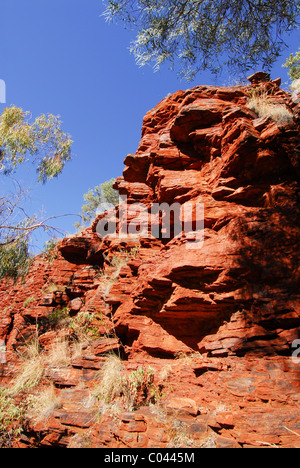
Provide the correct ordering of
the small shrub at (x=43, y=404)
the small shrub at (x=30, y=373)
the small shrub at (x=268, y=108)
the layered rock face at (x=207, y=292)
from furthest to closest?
the small shrub at (x=268, y=108), the small shrub at (x=30, y=373), the small shrub at (x=43, y=404), the layered rock face at (x=207, y=292)

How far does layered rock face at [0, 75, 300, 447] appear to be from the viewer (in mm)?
3105

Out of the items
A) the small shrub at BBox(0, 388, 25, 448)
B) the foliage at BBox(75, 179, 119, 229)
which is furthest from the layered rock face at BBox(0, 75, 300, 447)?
the foliage at BBox(75, 179, 119, 229)

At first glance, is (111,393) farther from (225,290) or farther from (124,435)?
(225,290)

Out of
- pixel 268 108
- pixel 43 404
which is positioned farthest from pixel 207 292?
pixel 268 108

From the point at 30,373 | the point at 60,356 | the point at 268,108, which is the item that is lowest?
the point at 30,373

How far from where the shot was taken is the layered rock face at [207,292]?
122 inches

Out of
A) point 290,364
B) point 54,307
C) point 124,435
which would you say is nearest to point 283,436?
point 290,364

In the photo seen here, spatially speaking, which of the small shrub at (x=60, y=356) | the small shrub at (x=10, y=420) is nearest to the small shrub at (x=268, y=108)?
the small shrub at (x=60, y=356)

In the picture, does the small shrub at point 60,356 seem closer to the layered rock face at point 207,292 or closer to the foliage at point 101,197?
the layered rock face at point 207,292

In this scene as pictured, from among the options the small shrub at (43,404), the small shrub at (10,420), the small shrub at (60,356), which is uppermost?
the small shrub at (60,356)

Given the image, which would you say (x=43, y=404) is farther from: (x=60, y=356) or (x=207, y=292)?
(x=207, y=292)

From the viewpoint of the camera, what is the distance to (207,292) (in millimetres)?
4234

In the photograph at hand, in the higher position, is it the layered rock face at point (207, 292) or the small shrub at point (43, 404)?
the layered rock face at point (207, 292)

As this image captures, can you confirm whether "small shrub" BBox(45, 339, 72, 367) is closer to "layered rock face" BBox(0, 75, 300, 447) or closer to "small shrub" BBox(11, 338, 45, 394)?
"small shrub" BBox(11, 338, 45, 394)
